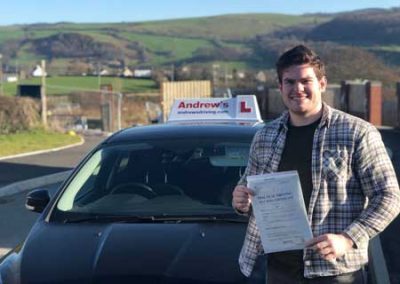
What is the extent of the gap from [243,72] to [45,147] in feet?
164

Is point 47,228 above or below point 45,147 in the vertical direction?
above

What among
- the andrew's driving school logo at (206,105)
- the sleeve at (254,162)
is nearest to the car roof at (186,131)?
the andrew's driving school logo at (206,105)

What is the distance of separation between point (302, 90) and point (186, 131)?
7.84 ft

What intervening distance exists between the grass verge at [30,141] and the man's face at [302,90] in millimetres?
16149

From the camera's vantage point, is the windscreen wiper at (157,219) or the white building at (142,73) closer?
the windscreen wiper at (157,219)

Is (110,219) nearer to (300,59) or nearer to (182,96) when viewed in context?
(300,59)

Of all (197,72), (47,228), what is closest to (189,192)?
(47,228)

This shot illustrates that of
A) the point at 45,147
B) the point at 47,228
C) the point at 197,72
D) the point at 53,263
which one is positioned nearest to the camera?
the point at 53,263

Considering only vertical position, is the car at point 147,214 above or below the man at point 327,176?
below

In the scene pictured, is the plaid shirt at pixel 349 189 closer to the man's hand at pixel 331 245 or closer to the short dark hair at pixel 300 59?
the man's hand at pixel 331 245

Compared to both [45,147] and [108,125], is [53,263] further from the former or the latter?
[108,125]

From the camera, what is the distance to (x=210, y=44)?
103 meters

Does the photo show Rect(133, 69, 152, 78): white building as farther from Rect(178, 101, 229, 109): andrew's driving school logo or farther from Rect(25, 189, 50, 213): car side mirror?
Rect(25, 189, 50, 213): car side mirror

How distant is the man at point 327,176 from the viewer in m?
2.90
